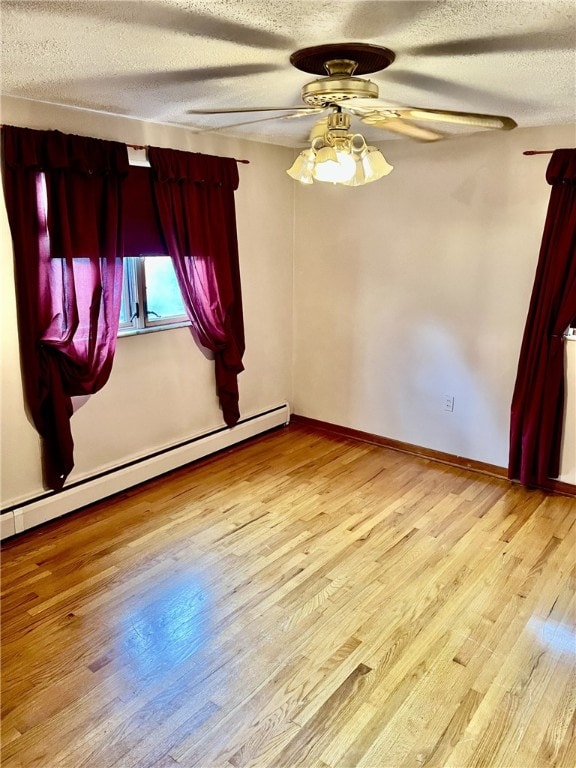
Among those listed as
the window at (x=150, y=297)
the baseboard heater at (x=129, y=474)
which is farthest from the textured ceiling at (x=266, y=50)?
the baseboard heater at (x=129, y=474)

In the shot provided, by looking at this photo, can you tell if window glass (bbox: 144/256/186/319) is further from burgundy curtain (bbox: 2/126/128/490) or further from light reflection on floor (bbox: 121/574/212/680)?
light reflection on floor (bbox: 121/574/212/680)

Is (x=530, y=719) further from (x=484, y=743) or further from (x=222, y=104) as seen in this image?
(x=222, y=104)

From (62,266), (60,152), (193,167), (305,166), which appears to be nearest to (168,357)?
(62,266)

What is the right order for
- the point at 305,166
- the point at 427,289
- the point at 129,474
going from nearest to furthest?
the point at 305,166 < the point at 129,474 < the point at 427,289

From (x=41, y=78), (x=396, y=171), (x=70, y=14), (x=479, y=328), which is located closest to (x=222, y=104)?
(x=41, y=78)

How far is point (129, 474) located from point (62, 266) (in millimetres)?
1334

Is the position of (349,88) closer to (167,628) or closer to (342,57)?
(342,57)

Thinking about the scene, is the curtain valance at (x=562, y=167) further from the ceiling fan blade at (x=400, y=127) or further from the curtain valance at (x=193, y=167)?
the curtain valance at (x=193, y=167)

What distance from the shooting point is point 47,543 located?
9.93 ft

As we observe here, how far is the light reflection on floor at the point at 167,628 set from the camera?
7.33 feet

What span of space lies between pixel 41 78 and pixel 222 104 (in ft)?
2.66

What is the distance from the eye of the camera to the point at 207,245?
3729 millimetres

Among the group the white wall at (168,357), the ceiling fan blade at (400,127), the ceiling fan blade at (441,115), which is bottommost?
the white wall at (168,357)

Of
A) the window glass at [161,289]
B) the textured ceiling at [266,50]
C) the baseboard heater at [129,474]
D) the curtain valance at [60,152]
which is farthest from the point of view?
the window glass at [161,289]
